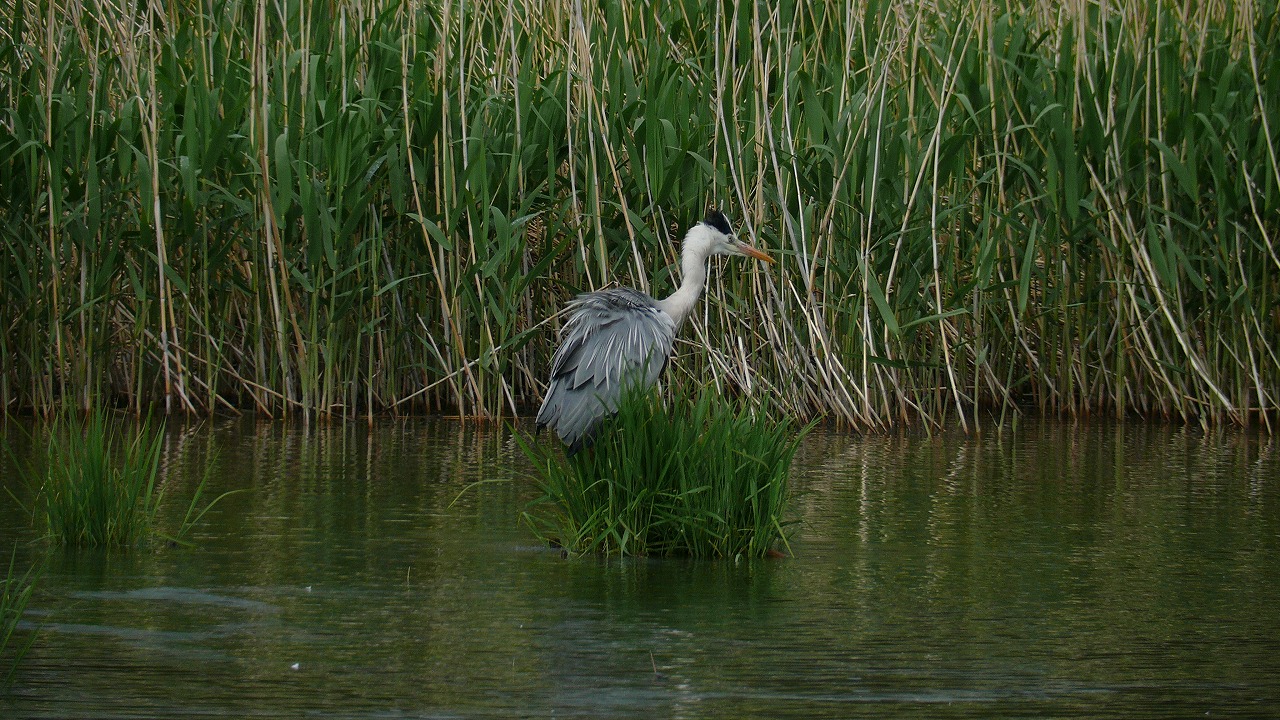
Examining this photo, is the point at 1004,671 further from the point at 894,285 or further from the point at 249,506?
the point at 894,285

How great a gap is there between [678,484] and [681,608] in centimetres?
85

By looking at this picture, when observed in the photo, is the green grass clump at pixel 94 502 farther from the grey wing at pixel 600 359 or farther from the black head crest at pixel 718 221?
the black head crest at pixel 718 221

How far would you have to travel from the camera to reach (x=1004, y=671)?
410 cm

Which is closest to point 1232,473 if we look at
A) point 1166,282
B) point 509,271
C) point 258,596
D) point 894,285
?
point 1166,282

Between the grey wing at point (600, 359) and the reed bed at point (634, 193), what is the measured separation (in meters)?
2.09

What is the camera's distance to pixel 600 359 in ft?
20.2

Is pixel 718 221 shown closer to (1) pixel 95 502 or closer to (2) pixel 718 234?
(2) pixel 718 234

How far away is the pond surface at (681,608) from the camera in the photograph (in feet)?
12.6

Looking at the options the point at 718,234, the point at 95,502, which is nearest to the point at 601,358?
the point at 718,234

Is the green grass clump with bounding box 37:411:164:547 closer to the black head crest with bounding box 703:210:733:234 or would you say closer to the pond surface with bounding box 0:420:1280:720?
the pond surface with bounding box 0:420:1280:720

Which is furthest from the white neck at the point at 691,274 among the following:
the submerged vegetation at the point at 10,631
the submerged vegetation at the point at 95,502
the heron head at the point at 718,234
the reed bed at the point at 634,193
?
the submerged vegetation at the point at 10,631

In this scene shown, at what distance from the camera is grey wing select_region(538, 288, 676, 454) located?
594cm

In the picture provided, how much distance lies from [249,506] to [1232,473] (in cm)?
427

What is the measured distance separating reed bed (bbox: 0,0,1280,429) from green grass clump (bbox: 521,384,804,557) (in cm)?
296
